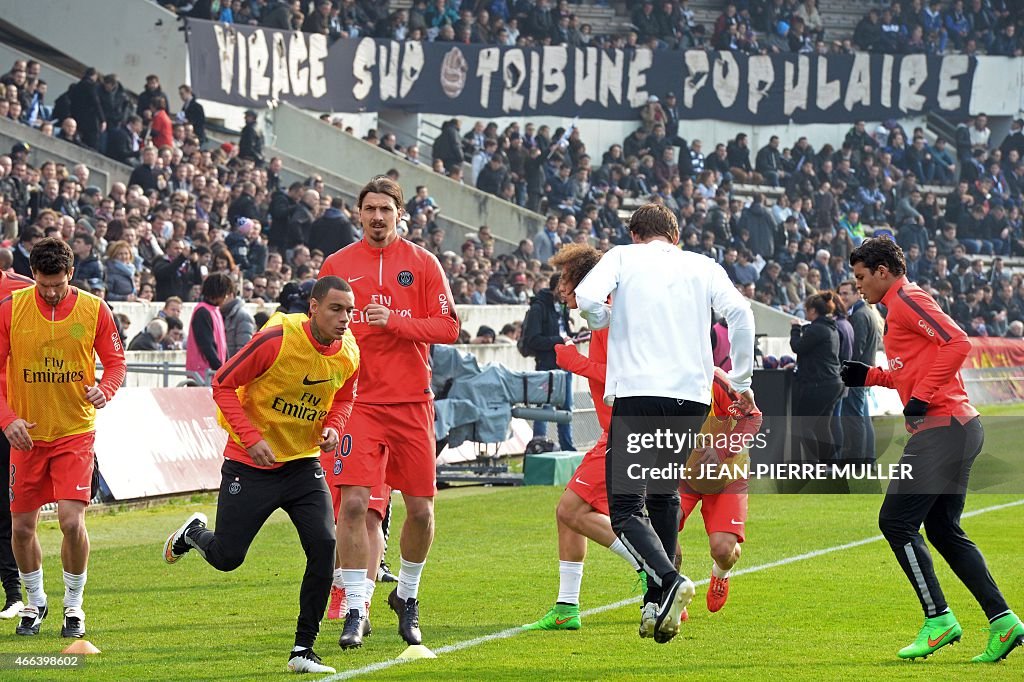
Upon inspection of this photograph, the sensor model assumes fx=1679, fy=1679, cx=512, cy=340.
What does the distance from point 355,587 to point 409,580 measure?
52 cm

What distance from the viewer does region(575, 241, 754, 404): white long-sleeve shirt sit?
7.57 meters

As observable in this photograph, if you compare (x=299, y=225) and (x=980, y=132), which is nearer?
(x=299, y=225)

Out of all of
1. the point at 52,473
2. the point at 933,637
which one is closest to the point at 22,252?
the point at 52,473

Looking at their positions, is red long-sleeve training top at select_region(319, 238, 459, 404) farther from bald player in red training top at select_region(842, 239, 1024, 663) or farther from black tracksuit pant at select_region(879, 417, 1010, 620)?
black tracksuit pant at select_region(879, 417, 1010, 620)

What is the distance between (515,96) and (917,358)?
3362cm

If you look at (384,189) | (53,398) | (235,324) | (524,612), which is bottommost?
(524,612)

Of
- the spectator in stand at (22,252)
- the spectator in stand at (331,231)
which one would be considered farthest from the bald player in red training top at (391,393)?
the spectator in stand at (331,231)

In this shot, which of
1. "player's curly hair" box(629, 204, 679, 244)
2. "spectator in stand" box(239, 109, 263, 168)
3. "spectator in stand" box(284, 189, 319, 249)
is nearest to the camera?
"player's curly hair" box(629, 204, 679, 244)

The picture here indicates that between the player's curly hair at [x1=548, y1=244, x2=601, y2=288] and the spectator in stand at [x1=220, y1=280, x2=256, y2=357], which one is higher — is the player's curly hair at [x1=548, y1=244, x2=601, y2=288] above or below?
above

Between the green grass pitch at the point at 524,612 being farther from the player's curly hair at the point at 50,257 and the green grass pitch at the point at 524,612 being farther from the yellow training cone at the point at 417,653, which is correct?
the player's curly hair at the point at 50,257

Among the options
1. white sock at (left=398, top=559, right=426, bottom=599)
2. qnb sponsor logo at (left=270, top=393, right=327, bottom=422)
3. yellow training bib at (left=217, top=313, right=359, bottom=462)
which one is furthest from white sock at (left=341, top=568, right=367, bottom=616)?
qnb sponsor logo at (left=270, top=393, right=327, bottom=422)

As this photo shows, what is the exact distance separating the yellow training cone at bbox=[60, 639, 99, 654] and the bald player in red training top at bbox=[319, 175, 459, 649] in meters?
1.25

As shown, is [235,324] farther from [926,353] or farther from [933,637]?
[933,637]

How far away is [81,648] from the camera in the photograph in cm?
805
